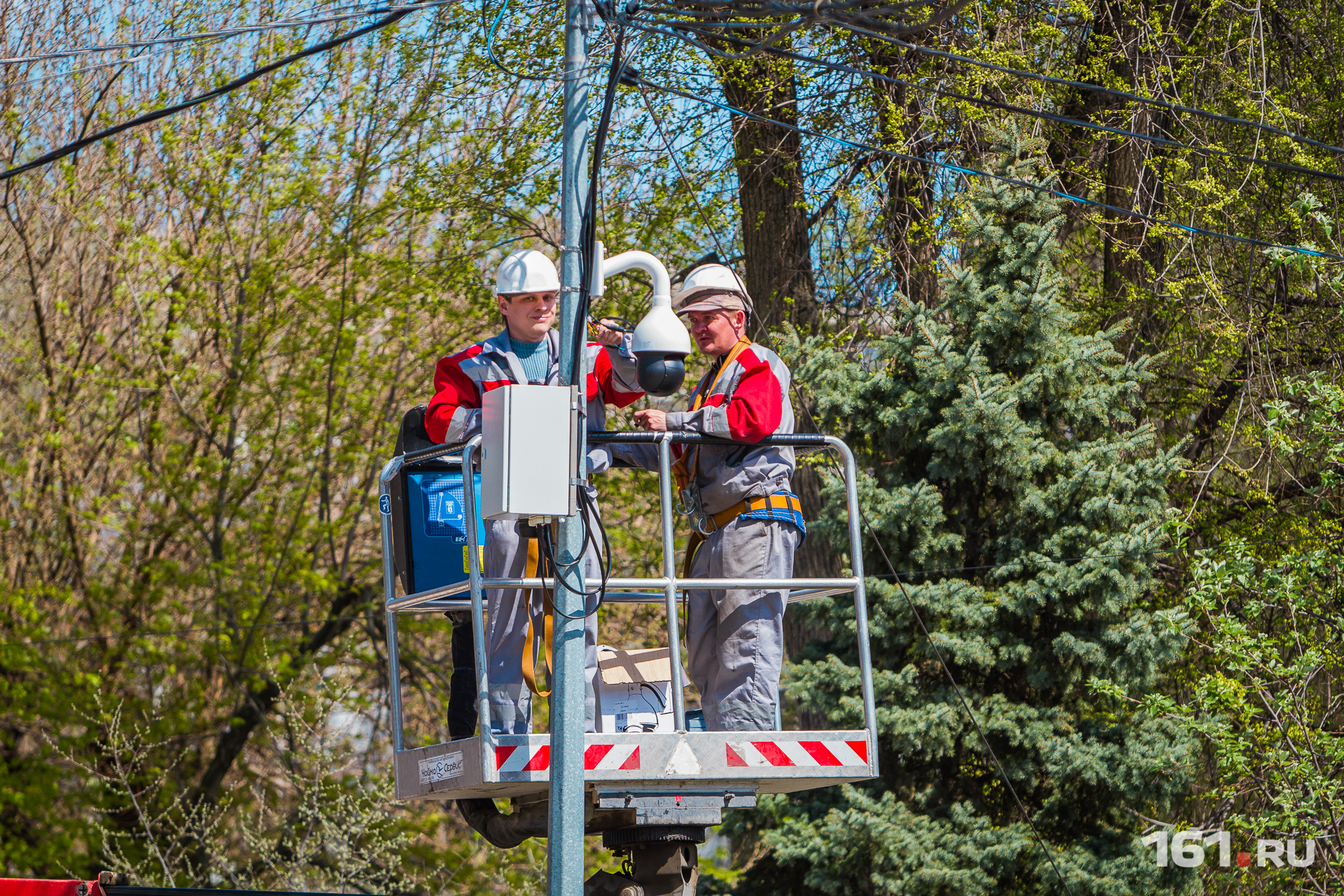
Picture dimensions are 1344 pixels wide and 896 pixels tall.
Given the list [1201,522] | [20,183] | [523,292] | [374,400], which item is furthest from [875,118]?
[20,183]

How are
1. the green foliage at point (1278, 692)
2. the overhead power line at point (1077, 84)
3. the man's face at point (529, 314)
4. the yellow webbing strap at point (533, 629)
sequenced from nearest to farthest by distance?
the yellow webbing strap at point (533, 629) < the man's face at point (529, 314) < the overhead power line at point (1077, 84) < the green foliage at point (1278, 692)

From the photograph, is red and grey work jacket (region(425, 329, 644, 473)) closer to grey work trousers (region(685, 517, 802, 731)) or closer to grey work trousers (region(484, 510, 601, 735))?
grey work trousers (region(484, 510, 601, 735))

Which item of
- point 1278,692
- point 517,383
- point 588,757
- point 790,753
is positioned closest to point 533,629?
point 588,757

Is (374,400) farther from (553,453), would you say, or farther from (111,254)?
(553,453)

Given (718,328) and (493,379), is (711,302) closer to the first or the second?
(718,328)

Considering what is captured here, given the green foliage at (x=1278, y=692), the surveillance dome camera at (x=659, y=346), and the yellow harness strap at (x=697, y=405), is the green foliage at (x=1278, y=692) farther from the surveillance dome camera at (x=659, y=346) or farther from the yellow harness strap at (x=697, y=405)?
the surveillance dome camera at (x=659, y=346)

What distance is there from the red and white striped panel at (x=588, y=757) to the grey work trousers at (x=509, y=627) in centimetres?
9

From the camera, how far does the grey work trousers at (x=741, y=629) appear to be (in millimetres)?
5957

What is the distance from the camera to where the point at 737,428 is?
5922 millimetres

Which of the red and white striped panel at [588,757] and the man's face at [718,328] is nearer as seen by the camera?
the red and white striped panel at [588,757]

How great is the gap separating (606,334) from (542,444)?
1043 millimetres

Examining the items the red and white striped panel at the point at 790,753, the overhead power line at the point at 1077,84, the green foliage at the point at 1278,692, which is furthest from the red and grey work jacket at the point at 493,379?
the green foliage at the point at 1278,692

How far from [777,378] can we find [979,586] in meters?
4.54

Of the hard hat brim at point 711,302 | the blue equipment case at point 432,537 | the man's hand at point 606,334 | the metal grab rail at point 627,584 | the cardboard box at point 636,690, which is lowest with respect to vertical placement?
the cardboard box at point 636,690
